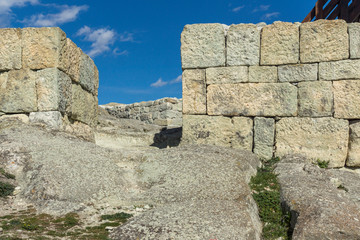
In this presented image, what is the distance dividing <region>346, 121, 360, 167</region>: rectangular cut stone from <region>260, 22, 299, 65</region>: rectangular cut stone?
1.91 m

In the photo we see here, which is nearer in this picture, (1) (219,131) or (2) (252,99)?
(2) (252,99)

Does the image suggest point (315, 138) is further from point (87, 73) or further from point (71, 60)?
point (87, 73)

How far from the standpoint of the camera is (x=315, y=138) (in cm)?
782

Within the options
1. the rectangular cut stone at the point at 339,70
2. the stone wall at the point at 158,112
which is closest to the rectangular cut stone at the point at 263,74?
the rectangular cut stone at the point at 339,70

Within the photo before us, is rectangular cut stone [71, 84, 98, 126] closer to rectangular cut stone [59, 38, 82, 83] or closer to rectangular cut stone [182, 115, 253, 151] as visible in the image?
rectangular cut stone [59, 38, 82, 83]

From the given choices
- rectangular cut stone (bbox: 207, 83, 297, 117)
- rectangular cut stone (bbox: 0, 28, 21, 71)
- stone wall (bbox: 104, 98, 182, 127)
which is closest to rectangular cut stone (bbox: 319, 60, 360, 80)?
rectangular cut stone (bbox: 207, 83, 297, 117)

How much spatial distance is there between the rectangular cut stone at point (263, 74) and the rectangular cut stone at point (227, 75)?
0.11m

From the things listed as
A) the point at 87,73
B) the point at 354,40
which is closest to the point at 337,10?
the point at 354,40

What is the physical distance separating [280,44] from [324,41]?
3.09 feet

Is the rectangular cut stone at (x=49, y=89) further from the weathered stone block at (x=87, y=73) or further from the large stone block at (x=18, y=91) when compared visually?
the weathered stone block at (x=87, y=73)

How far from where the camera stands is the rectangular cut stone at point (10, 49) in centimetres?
849

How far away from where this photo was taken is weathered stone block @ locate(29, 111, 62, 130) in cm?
823

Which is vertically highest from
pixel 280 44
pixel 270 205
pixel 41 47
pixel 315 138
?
pixel 41 47

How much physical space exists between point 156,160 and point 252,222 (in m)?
2.43
